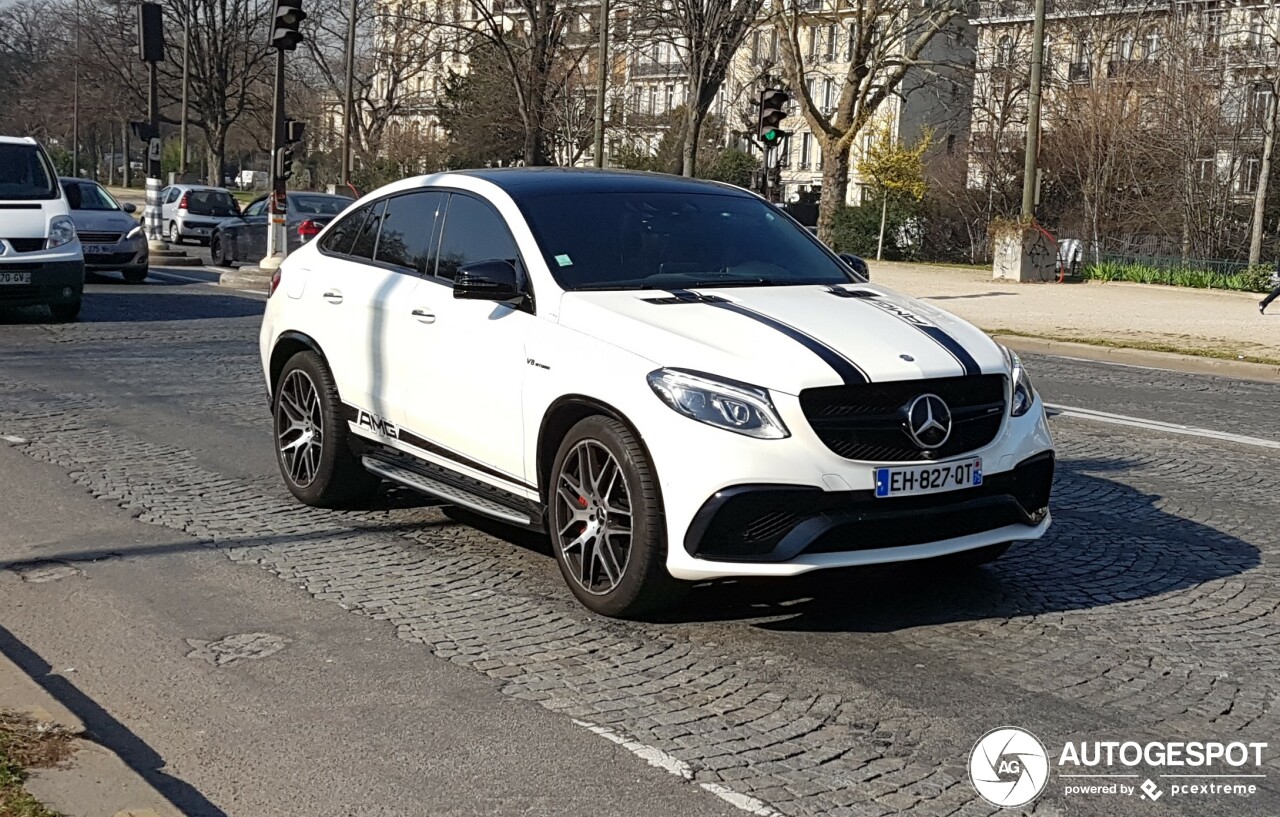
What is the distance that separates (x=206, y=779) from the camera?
4.11m

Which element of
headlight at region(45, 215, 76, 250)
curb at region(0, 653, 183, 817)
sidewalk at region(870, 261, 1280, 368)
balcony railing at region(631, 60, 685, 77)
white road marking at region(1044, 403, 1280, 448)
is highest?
balcony railing at region(631, 60, 685, 77)

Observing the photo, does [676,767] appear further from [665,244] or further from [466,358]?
[665,244]

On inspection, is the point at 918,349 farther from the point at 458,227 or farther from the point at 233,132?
the point at 233,132

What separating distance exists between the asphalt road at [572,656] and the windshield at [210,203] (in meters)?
31.9

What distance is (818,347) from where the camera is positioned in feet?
17.8

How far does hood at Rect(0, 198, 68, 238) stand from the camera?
15.7 metres

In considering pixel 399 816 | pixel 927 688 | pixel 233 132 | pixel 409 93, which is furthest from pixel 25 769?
pixel 233 132

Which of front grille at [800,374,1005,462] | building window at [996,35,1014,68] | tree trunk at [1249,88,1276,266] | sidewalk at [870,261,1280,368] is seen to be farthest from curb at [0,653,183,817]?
building window at [996,35,1014,68]

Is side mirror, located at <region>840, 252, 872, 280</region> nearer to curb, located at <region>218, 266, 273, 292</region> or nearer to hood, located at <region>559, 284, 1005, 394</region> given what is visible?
hood, located at <region>559, 284, 1005, 394</region>

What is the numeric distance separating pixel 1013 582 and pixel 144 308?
1488 centimetres

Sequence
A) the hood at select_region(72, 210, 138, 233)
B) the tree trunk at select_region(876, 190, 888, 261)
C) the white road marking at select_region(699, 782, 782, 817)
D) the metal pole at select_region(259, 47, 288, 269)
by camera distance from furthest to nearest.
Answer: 1. the tree trunk at select_region(876, 190, 888, 261)
2. the metal pole at select_region(259, 47, 288, 269)
3. the hood at select_region(72, 210, 138, 233)
4. the white road marking at select_region(699, 782, 782, 817)

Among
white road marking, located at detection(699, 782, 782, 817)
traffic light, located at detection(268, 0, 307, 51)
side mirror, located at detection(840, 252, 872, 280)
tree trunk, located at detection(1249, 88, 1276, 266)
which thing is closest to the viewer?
white road marking, located at detection(699, 782, 782, 817)

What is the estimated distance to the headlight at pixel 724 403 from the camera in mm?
5195

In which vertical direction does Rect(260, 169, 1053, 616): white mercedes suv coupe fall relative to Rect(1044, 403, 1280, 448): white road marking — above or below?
above
